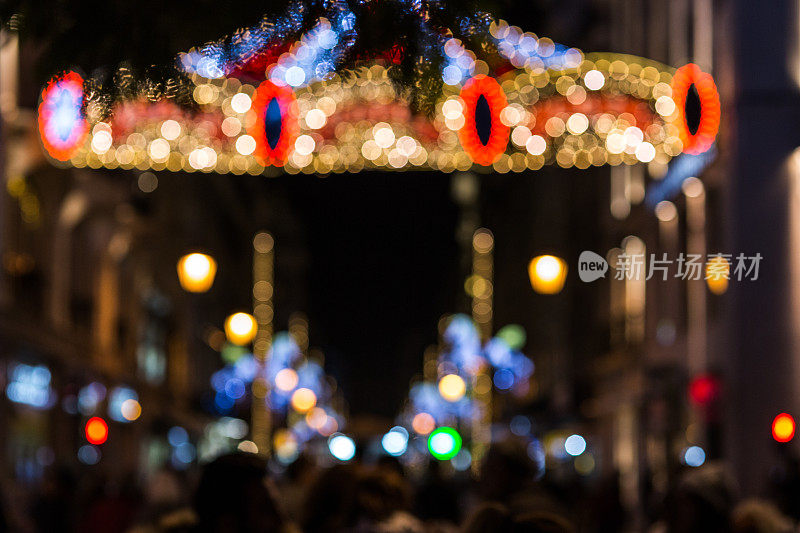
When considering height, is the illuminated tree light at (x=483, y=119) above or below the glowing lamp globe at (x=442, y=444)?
above

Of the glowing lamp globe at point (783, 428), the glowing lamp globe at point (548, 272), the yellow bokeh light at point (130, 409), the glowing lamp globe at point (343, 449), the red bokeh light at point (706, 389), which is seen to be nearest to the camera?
the glowing lamp globe at point (343, 449)

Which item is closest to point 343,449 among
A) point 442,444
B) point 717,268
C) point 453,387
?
point 717,268

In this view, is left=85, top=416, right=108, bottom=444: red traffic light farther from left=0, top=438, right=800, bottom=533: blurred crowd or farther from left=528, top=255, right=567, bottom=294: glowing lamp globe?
left=0, top=438, right=800, bottom=533: blurred crowd

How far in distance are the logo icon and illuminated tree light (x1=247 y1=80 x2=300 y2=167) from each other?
23.5 feet

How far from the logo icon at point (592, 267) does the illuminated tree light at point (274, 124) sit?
7.15 meters

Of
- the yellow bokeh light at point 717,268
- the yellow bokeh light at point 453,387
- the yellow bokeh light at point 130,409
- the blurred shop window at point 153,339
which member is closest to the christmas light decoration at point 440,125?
the yellow bokeh light at point 717,268

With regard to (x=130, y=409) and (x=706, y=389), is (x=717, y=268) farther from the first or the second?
(x=130, y=409)

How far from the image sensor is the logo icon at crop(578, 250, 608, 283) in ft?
28.5

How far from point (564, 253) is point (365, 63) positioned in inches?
1689

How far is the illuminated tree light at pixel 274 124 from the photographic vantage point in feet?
51.2

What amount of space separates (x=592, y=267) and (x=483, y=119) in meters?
6.90

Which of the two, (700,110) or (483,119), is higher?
(700,110)

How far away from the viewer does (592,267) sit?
8844mm

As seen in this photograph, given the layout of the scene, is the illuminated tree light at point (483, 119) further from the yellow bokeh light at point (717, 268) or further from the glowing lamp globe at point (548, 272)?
the yellow bokeh light at point (717, 268)
